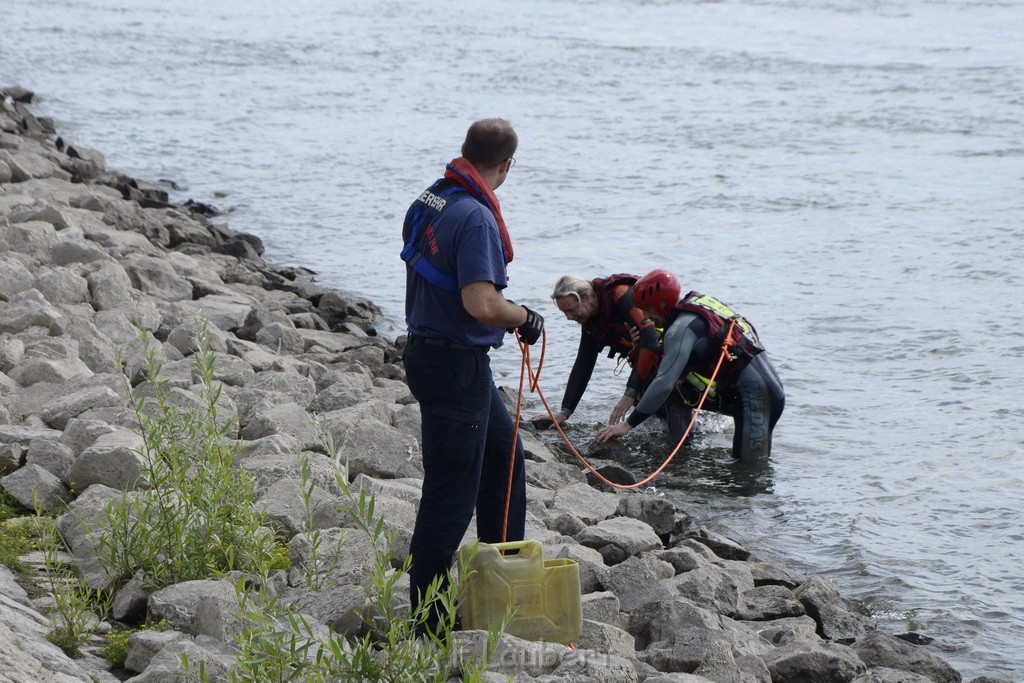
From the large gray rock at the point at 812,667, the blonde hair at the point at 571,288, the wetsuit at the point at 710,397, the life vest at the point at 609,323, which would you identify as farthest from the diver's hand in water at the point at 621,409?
the large gray rock at the point at 812,667

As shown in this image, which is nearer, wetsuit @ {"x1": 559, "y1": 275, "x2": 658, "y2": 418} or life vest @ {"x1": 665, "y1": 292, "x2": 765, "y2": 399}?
life vest @ {"x1": 665, "y1": 292, "x2": 765, "y2": 399}

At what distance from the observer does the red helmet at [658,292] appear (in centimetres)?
771

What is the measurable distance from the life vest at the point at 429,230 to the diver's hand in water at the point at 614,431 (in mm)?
3963

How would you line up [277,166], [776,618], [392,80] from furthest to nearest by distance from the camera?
[392,80] < [277,166] < [776,618]

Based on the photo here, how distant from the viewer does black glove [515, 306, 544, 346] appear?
4305mm

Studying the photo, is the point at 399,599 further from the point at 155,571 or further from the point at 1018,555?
the point at 1018,555

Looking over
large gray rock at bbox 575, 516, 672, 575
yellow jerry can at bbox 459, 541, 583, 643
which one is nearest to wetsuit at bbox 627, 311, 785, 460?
large gray rock at bbox 575, 516, 672, 575

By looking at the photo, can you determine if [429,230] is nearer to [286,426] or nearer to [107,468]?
[107,468]

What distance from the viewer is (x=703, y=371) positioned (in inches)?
321

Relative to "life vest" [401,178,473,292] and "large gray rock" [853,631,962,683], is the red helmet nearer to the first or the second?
"large gray rock" [853,631,962,683]

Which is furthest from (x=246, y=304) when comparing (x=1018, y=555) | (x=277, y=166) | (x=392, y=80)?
(x=392, y=80)

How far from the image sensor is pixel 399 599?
4.45m

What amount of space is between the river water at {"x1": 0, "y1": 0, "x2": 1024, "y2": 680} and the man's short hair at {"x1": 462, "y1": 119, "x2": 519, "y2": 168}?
3.56 metres

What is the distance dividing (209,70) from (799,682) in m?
26.4
